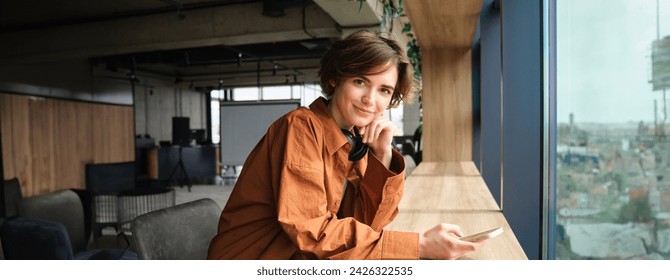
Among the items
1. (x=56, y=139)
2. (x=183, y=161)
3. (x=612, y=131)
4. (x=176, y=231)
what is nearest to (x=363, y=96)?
(x=176, y=231)

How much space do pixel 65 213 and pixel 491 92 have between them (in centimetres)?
353

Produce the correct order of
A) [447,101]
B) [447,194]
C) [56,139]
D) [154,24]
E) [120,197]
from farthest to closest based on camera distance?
[56,139] → [154,24] → [120,197] → [447,101] → [447,194]

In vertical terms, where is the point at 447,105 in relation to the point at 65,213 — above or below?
above

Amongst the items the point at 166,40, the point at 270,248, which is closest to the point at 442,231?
the point at 270,248

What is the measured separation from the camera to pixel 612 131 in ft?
5.84

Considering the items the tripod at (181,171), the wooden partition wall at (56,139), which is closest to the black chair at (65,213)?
the wooden partition wall at (56,139)

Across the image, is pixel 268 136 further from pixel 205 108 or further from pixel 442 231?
pixel 205 108

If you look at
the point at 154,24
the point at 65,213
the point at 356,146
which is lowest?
the point at 65,213

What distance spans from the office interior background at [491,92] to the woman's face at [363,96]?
92 cm

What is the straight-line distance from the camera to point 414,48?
4.73m

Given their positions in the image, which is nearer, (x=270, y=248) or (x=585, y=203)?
(x=270, y=248)

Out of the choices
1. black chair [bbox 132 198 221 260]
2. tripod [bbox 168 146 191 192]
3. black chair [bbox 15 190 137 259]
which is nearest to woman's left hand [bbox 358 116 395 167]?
black chair [bbox 132 198 221 260]

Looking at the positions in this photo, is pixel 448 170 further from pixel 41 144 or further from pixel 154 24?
pixel 41 144

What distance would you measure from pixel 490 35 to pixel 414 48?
1080mm
